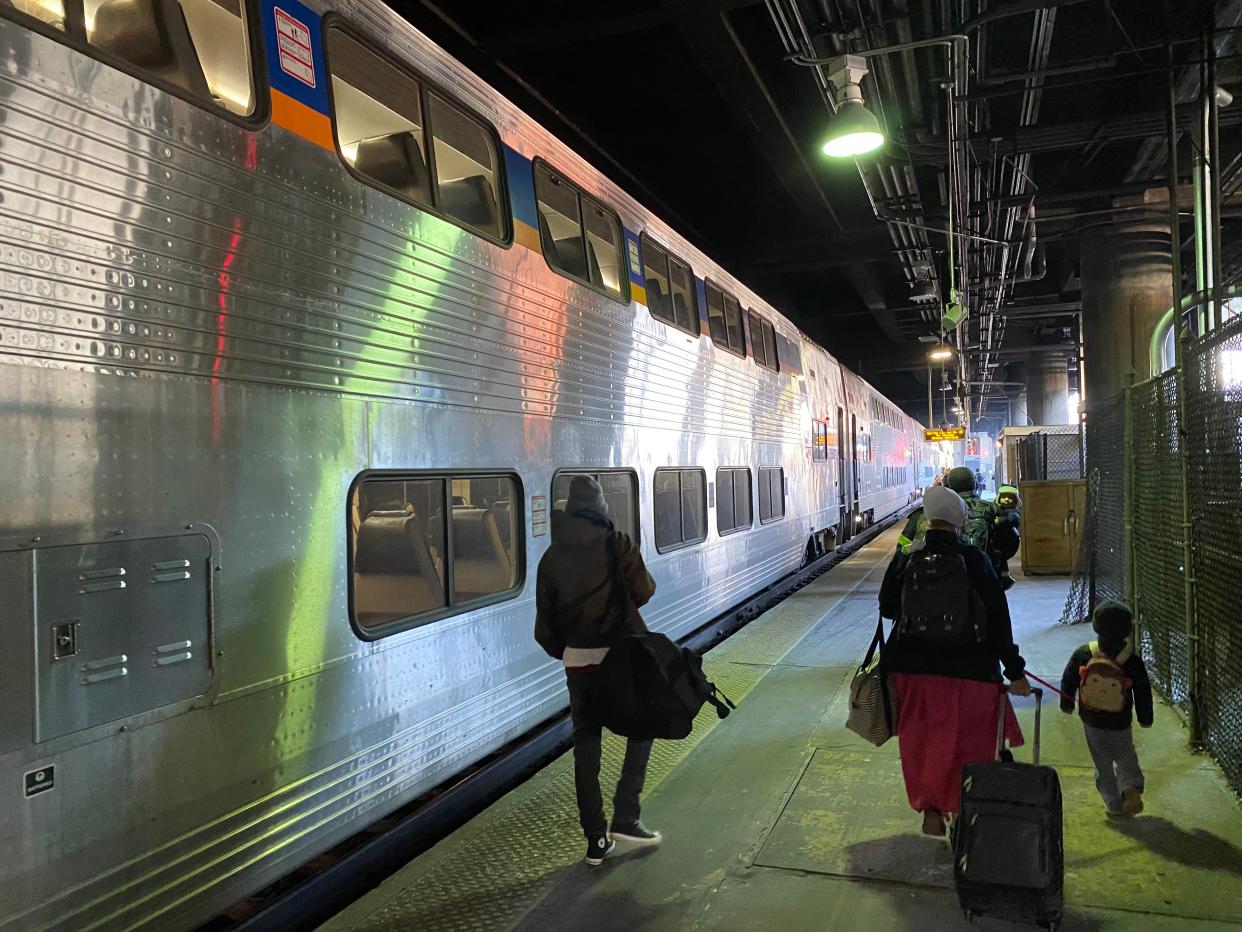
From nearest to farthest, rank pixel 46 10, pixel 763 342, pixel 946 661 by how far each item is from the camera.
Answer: pixel 46 10
pixel 946 661
pixel 763 342

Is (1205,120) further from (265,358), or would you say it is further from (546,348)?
(265,358)

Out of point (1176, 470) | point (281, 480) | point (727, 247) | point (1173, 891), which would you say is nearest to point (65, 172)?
point (281, 480)

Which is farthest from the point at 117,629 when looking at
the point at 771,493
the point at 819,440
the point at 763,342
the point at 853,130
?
the point at 819,440

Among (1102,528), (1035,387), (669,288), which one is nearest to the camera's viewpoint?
(669,288)

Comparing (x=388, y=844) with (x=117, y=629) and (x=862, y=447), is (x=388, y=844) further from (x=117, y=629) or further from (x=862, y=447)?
(x=862, y=447)

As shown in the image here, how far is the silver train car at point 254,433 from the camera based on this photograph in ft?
8.23

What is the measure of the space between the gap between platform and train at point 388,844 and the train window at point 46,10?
9.82ft

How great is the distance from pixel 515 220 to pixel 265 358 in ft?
7.08

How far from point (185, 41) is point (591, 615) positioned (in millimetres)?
2628

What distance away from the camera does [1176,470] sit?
5.45 m

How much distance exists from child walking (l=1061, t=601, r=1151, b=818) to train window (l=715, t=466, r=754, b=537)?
4.99 metres

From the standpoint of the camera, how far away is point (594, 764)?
3.84 m

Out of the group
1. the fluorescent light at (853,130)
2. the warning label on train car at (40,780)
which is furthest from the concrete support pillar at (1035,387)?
the warning label on train car at (40,780)

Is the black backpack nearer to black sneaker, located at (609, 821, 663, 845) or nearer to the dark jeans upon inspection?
the dark jeans
